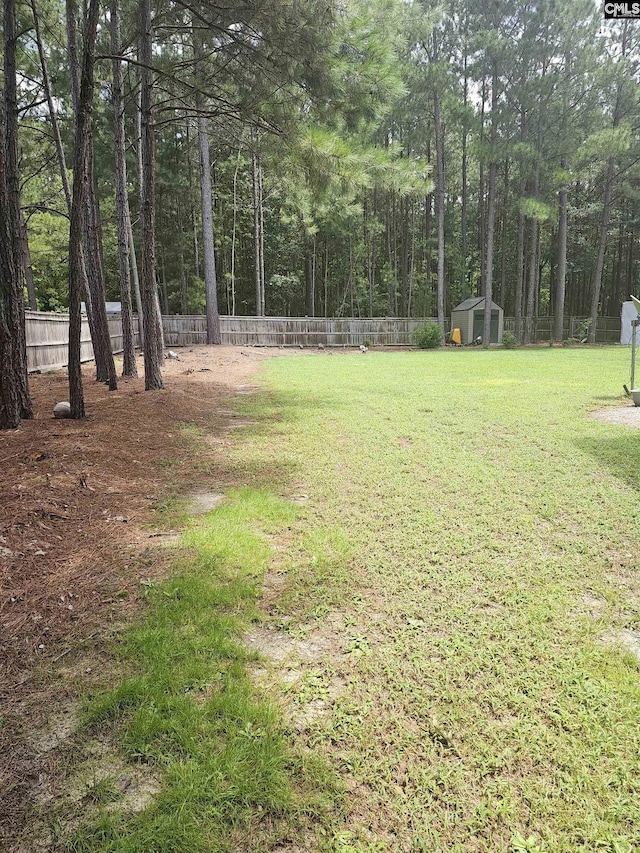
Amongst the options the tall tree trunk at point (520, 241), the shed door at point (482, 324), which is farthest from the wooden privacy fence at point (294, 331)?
the tall tree trunk at point (520, 241)

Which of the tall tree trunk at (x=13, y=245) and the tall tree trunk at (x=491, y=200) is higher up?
the tall tree trunk at (x=491, y=200)

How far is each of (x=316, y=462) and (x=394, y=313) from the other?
86.0 ft

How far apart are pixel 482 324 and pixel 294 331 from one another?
957 cm

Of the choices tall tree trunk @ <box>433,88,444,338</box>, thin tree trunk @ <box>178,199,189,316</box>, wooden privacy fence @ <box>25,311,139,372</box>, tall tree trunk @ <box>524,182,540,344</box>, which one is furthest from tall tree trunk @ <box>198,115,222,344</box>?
tall tree trunk @ <box>524,182,540,344</box>

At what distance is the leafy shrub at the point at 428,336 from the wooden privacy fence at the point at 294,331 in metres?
1.91

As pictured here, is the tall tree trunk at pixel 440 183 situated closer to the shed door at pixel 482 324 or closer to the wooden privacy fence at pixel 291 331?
the wooden privacy fence at pixel 291 331

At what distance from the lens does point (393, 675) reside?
1853 millimetres

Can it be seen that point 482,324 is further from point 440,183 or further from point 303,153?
point 303,153

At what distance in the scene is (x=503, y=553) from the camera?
281 centimetres

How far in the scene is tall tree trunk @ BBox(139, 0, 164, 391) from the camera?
7000 mm

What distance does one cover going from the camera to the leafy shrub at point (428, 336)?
2245 centimetres

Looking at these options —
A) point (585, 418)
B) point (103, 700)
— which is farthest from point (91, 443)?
point (585, 418)

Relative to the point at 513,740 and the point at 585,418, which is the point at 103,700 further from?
the point at 585,418

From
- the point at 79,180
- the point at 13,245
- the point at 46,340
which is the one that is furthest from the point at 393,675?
the point at 46,340
